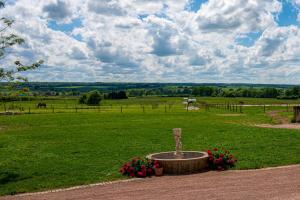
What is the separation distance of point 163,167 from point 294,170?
4.37m

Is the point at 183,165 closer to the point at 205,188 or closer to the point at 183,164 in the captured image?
the point at 183,164

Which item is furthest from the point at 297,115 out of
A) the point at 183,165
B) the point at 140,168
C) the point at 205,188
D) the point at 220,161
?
the point at 205,188

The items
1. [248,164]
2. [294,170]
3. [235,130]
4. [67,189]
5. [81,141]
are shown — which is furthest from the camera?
[235,130]

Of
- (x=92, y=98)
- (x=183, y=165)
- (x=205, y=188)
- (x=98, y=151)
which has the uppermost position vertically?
(x=183, y=165)

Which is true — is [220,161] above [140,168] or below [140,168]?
above

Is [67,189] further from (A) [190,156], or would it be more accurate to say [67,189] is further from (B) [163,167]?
(A) [190,156]

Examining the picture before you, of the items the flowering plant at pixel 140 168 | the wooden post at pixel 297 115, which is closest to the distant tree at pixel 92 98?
the wooden post at pixel 297 115

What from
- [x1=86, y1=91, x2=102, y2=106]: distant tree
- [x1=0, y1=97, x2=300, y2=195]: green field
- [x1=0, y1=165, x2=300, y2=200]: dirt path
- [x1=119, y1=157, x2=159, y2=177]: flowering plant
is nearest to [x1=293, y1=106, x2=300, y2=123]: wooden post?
[x1=0, y1=97, x2=300, y2=195]: green field

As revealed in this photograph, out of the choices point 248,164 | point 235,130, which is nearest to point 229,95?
point 235,130

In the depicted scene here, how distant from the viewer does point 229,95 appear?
158 m

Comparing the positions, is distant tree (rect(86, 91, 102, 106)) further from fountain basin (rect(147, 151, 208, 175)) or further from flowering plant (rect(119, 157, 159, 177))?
fountain basin (rect(147, 151, 208, 175))

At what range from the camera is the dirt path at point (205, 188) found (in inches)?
378

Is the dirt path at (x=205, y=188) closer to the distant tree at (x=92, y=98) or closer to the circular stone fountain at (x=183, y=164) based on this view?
the circular stone fountain at (x=183, y=164)

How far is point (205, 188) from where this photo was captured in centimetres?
1039
